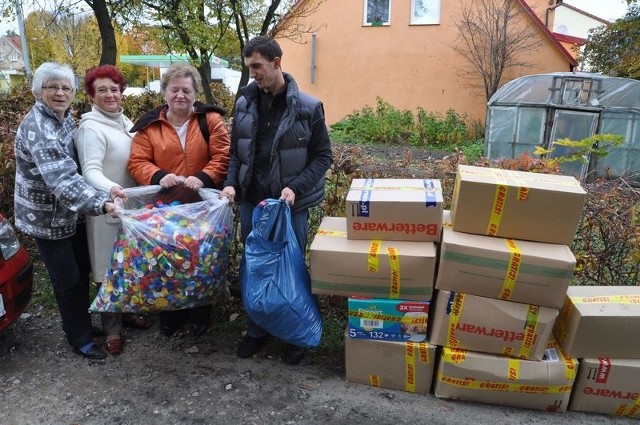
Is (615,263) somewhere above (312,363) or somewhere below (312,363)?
above

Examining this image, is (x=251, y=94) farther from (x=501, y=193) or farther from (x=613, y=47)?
(x=613, y=47)

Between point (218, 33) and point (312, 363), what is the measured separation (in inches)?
414

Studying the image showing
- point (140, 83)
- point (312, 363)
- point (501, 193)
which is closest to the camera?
point (501, 193)

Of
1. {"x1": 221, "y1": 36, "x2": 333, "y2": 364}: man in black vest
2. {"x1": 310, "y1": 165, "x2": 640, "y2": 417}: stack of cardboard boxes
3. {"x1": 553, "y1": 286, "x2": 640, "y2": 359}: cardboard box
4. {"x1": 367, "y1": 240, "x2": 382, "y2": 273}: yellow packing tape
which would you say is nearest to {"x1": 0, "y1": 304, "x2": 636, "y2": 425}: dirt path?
{"x1": 310, "y1": 165, "x2": 640, "y2": 417}: stack of cardboard boxes

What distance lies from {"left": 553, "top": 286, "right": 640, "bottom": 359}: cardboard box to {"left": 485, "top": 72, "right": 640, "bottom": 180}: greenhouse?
826cm

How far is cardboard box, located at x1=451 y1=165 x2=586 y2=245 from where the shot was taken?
226 centimetres

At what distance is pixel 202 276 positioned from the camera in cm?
271

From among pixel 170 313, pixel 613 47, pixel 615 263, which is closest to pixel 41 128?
pixel 170 313

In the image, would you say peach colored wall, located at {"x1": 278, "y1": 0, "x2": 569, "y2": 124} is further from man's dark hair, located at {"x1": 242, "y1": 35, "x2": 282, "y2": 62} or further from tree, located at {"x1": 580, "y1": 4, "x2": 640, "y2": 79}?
man's dark hair, located at {"x1": 242, "y1": 35, "x2": 282, "y2": 62}

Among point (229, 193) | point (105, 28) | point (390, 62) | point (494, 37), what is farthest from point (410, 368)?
point (390, 62)

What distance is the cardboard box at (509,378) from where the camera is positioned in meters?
2.43

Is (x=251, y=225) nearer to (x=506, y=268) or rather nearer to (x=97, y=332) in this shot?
(x=97, y=332)

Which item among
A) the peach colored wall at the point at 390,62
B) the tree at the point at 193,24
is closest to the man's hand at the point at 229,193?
the tree at the point at 193,24

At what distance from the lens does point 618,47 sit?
12711 mm
